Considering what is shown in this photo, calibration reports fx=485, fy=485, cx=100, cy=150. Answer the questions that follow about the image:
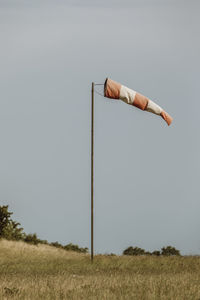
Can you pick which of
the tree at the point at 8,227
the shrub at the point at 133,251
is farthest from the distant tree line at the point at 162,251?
the tree at the point at 8,227

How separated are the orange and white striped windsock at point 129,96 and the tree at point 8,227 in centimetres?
1263

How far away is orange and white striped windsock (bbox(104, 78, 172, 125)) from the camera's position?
20953 mm

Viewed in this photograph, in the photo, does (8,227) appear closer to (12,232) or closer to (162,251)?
(12,232)

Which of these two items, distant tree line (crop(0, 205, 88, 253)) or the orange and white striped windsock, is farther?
distant tree line (crop(0, 205, 88, 253))

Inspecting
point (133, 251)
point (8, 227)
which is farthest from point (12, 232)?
point (133, 251)

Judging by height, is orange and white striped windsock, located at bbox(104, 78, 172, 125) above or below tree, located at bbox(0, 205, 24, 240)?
above

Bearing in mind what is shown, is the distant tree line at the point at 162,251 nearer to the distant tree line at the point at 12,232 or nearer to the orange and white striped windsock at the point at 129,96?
the distant tree line at the point at 12,232

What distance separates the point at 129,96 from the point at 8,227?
13461mm

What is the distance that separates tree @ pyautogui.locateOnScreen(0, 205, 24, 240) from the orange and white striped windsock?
497 inches

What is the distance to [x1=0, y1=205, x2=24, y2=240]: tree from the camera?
29812 mm

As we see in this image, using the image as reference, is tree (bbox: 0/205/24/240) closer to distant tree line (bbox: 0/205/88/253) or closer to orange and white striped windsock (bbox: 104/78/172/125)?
distant tree line (bbox: 0/205/88/253)

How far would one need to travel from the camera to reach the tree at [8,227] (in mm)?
29812

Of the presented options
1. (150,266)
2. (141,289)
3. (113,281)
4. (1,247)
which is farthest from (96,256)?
(141,289)

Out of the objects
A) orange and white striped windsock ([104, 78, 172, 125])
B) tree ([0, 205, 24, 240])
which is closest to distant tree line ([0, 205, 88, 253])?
tree ([0, 205, 24, 240])
